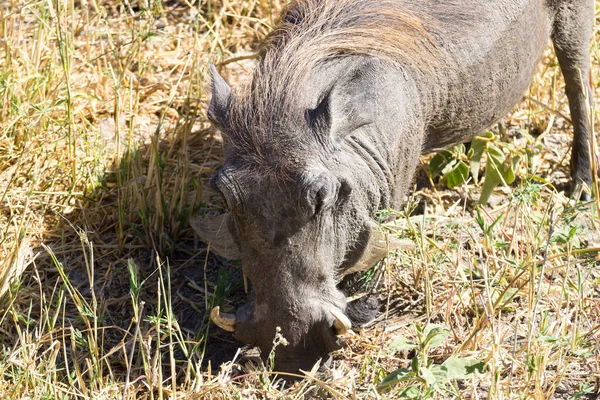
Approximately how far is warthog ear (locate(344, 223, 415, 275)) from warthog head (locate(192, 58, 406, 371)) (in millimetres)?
87

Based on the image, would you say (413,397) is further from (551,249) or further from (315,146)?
(551,249)

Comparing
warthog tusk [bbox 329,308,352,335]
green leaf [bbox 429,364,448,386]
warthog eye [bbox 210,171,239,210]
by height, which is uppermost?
warthog eye [bbox 210,171,239,210]

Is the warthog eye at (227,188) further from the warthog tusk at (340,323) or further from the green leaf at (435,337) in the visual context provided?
the green leaf at (435,337)

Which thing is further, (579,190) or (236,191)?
(579,190)

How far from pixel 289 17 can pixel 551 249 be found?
132cm

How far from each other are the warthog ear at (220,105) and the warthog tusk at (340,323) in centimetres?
67

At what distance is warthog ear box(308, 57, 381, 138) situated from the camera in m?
2.75

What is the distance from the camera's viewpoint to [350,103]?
2949 mm

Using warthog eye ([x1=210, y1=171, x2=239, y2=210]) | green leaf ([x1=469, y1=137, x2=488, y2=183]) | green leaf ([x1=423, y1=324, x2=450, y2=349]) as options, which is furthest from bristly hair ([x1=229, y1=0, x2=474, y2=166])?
green leaf ([x1=469, y1=137, x2=488, y2=183])

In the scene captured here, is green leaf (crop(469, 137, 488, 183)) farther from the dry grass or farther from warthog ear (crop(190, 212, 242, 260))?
warthog ear (crop(190, 212, 242, 260))

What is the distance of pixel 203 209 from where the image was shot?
3793mm

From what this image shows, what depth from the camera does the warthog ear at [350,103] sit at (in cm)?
275

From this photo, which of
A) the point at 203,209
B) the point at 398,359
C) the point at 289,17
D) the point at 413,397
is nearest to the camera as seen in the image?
the point at 413,397

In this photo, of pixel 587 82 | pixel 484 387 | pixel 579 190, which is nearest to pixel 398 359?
pixel 484 387
